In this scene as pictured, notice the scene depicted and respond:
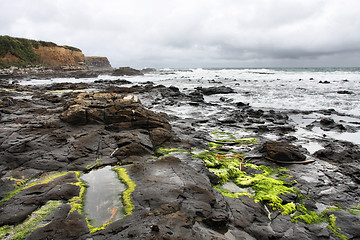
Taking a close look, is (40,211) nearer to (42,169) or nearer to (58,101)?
(42,169)

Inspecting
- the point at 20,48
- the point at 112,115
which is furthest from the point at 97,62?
the point at 112,115

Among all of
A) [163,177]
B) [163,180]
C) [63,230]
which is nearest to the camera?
[63,230]

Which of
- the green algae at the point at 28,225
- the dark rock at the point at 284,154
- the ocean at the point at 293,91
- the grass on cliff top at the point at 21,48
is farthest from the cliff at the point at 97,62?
the green algae at the point at 28,225

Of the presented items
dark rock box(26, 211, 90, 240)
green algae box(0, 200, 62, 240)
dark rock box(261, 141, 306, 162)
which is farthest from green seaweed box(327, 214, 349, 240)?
green algae box(0, 200, 62, 240)

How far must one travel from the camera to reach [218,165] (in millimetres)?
6273

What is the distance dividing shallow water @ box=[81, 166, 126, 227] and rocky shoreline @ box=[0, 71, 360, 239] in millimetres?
206

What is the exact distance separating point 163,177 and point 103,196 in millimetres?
1420

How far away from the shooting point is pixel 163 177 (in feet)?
15.4

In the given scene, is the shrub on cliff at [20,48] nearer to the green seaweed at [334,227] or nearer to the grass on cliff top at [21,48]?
the grass on cliff top at [21,48]

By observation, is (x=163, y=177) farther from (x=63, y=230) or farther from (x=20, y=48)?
(x=20, y=48)

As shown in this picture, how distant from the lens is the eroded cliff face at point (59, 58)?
61.2 m

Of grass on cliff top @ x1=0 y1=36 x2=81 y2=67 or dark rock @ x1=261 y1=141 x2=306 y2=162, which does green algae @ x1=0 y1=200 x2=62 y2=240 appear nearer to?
dark rock @ x1=261 y1=141 x2=306 y2=162

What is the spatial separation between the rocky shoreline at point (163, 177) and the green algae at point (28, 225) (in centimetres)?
3

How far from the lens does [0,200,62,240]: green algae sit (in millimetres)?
2968
